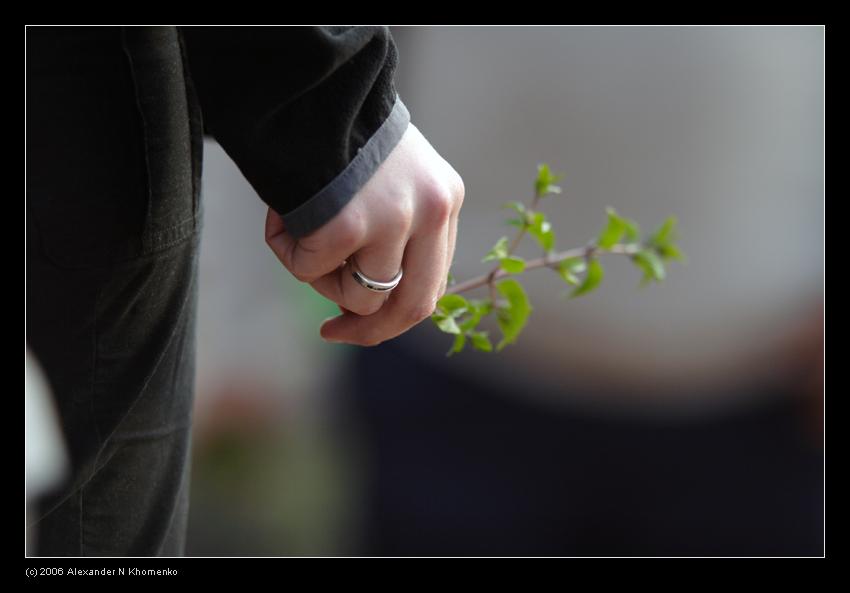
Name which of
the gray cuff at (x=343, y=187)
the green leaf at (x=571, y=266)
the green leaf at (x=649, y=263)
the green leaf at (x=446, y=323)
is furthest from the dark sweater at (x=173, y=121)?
the green leaf at (x=649, y=263)

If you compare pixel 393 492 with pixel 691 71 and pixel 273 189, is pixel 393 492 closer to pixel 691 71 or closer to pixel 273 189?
pixel 691 71

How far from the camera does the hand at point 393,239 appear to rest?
1.76 feet

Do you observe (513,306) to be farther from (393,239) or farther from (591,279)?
(393,239)

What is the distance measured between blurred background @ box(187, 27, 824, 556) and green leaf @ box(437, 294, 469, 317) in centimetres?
114

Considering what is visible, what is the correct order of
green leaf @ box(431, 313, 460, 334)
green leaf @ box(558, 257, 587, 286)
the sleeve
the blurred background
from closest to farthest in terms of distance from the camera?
the sleeve
green leaf @ box(431, 313, 460, 334)
green leaf @ box(558, 257, 587, 286)
the blurred background

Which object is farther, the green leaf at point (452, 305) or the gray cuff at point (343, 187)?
the green leaf at point (452, 305)

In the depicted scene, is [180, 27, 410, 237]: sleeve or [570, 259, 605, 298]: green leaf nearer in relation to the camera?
[180, 27, 410, 237]: sleeve

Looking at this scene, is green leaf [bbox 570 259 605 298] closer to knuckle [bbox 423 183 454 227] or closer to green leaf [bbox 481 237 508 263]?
green leaf [bbox 481 237 508 263]

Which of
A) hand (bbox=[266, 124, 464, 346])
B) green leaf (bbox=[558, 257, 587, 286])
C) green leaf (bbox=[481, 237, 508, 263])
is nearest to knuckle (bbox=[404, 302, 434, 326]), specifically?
hand (bbox=[266, 124, 464, 346])

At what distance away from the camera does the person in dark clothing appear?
52cm

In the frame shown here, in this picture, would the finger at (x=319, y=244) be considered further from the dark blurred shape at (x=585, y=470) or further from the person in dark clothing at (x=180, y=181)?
the dark blurred shape at (x=585, y=470)

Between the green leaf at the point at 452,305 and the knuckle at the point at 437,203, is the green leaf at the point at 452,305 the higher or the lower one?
the lower one

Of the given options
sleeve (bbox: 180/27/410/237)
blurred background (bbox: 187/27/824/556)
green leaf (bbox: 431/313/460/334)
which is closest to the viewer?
sleeve (bbox: 180/27/410/237)

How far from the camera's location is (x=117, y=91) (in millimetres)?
525
